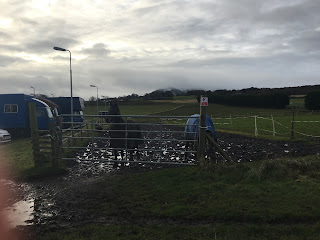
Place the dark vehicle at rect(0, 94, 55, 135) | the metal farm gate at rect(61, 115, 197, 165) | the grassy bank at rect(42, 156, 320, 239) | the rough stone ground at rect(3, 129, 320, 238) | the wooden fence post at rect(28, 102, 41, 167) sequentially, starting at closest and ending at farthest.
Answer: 1. the grassy bank at rect(42, 156, 320, 239)
2. the rough stone ground at rect(3, 129, 320, 238)
3. the metal farm gate at rect(61, 115, 197, 165)
4. the wooden fence post at rect(28, 102, 41, 167)
5. the dark vehicle at rect(0, 94, 55, 135)

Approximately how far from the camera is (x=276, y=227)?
4238 mm

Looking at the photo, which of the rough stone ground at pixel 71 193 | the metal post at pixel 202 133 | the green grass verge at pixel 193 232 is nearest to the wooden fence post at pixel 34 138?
the rough stone ground at pixel 71 193

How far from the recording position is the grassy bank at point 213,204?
4164mm

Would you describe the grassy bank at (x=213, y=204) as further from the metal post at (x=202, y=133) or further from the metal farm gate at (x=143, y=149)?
the metal farm gate at (x=143, y=149)

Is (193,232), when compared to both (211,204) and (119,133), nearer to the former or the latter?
(211,204)

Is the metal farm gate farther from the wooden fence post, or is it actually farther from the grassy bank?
the grassy bank

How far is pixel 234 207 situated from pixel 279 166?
2.81 m

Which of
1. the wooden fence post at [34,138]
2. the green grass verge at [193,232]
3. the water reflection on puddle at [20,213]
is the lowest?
the water reflection on puddle at [20,213]

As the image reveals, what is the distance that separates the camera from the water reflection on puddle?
488 centimetres

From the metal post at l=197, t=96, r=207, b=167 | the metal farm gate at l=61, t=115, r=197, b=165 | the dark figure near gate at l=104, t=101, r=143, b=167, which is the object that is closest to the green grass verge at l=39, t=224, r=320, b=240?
the metal farm gate at l=61, t=115, r=197, b=165

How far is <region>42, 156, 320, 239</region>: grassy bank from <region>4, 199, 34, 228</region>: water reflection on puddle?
1.04 metres

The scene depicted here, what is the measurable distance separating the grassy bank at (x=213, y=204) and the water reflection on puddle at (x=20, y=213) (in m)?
1.04

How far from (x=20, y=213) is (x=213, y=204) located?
4055 millimetres

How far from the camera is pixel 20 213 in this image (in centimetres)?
535
